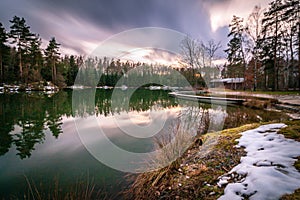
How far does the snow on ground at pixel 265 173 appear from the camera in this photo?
5.56 ft

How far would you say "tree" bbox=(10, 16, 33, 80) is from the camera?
98.3ft

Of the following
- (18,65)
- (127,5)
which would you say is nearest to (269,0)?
(127,5)

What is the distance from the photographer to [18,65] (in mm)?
32938

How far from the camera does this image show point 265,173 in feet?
6.35

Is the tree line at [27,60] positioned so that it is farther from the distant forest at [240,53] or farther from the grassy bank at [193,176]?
the grassy bank at [193,176]

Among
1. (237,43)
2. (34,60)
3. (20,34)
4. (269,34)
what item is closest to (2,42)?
(20,34)

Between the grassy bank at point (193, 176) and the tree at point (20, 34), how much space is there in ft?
122

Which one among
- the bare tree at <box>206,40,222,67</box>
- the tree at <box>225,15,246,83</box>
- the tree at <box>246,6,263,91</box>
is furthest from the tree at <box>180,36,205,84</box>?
the tree at <box>246,6,263,91</box>

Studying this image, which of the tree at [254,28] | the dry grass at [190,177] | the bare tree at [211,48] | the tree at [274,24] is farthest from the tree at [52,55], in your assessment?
the dry grass at [190,177]

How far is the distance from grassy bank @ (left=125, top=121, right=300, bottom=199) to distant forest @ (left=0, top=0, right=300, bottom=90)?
1350 cm

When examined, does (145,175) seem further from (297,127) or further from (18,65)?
(18,65)

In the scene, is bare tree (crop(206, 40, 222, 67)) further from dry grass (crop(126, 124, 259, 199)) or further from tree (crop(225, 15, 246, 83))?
dry grass (crop(126, 124, 259, 199))

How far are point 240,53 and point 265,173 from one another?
29857mm

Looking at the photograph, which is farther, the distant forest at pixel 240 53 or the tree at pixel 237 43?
the tree at pixel 237 43
